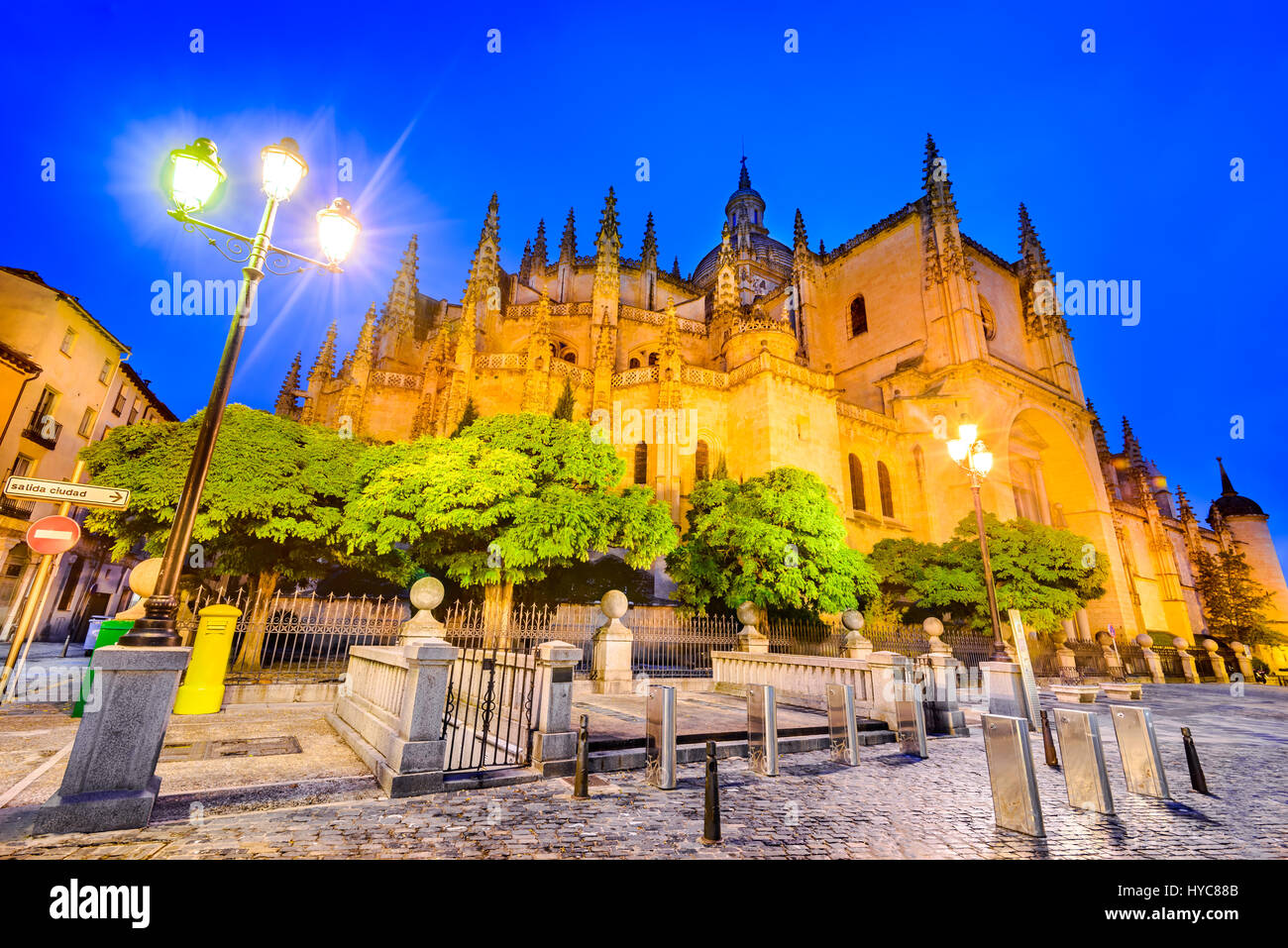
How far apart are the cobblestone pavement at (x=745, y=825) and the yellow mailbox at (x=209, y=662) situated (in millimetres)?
5643

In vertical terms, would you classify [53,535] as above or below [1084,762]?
above

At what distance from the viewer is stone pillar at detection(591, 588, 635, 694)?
39.0ft

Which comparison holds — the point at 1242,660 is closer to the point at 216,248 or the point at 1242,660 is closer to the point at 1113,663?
the point at 1113,663

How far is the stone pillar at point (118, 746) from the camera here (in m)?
3.45

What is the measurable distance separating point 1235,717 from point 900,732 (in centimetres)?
1171

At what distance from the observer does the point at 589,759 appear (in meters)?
5.86

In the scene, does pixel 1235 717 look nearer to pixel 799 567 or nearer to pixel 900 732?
pixel 799 567

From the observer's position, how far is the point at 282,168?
4.99m

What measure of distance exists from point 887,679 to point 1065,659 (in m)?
18.3

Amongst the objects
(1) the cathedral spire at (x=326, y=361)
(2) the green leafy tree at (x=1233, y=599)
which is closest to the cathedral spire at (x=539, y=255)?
(1) the cathedral spire at (x=326, y=361)

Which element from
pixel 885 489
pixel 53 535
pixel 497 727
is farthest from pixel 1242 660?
pixel 53 535

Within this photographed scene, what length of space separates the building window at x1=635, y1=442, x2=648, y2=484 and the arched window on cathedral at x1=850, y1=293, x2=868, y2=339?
19605 millimetres

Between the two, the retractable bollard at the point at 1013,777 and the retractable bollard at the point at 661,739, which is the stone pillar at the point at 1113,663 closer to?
the retractable bollard at the point at 1013,777
